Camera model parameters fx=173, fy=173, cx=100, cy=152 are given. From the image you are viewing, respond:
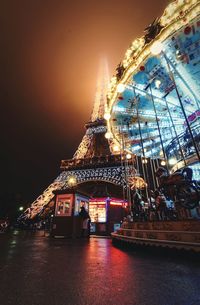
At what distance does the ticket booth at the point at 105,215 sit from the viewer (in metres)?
15.5

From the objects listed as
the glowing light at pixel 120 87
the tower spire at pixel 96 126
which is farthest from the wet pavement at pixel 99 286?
the tower spire at pixel 96 126

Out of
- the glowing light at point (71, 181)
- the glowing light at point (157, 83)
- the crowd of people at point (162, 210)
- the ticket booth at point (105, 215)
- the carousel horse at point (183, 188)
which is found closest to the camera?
the carousel horse at point (183, 188)

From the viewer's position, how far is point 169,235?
3.95 meters

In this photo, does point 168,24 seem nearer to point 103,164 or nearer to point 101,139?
point 103,164

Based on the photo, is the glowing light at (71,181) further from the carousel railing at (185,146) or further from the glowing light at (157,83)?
the glowing light at (157,83)

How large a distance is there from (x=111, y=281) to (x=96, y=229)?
14.8 meters

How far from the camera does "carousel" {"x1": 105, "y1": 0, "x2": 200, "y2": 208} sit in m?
5.08

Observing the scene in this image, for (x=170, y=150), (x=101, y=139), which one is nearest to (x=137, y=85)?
(x=170, y=150)

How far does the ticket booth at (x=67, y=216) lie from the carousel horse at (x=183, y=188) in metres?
6.65

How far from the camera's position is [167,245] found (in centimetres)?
383

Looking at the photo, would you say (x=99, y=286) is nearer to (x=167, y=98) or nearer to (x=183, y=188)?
(x=183, y=188)

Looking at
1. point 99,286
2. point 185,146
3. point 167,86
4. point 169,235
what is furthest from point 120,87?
point 99,286

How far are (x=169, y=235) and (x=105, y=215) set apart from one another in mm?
12584

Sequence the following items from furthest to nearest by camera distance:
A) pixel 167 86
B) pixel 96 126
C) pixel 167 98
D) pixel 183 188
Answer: pixel 96 126, pixel 167 98, pixel 167 86, pixel 183 188
